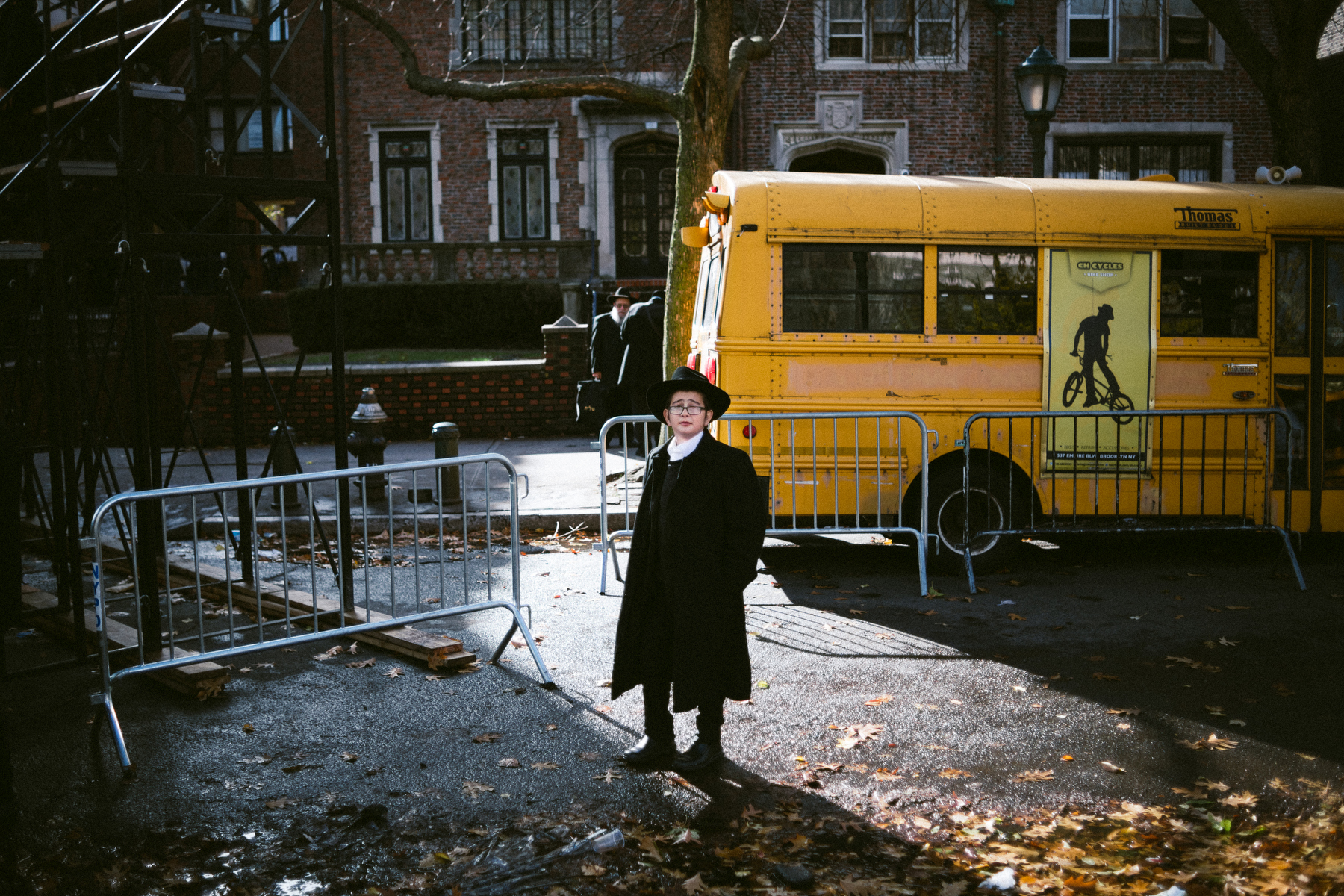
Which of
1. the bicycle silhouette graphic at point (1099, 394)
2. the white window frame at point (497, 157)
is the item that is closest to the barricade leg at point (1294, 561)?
the bicycle silhouette graphic at point (1099, 394)

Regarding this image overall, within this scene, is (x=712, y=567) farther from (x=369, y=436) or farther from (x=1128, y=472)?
(x=369, y=436)

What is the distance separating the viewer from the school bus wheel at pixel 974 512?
861cm

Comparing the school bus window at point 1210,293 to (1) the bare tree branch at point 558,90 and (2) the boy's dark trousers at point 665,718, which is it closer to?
(1) the bare tree branch at point 558,90

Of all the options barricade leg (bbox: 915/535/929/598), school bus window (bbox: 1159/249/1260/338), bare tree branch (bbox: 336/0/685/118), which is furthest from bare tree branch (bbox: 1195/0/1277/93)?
barricade leg (bbox: 915/535/929/598)

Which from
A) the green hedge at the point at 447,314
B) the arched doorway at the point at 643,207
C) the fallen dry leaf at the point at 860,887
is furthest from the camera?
the arched doorway at the point at 643,207

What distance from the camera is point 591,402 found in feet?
45.8

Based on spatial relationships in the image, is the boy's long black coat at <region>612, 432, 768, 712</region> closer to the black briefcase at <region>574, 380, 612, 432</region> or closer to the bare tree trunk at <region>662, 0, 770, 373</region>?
the bare tree trunk at <region>662, 0, 770, 373</region>

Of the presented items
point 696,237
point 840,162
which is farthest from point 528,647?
point 840,162

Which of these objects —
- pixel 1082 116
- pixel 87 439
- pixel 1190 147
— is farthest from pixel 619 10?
pixel 87 439

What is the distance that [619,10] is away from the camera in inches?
943

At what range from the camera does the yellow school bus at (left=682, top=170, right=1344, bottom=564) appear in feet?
28.0

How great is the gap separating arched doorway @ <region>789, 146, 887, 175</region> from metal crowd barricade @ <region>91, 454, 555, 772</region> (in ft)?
43.7

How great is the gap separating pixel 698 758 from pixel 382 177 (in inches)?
858

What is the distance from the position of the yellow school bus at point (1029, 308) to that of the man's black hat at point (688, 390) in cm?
355
